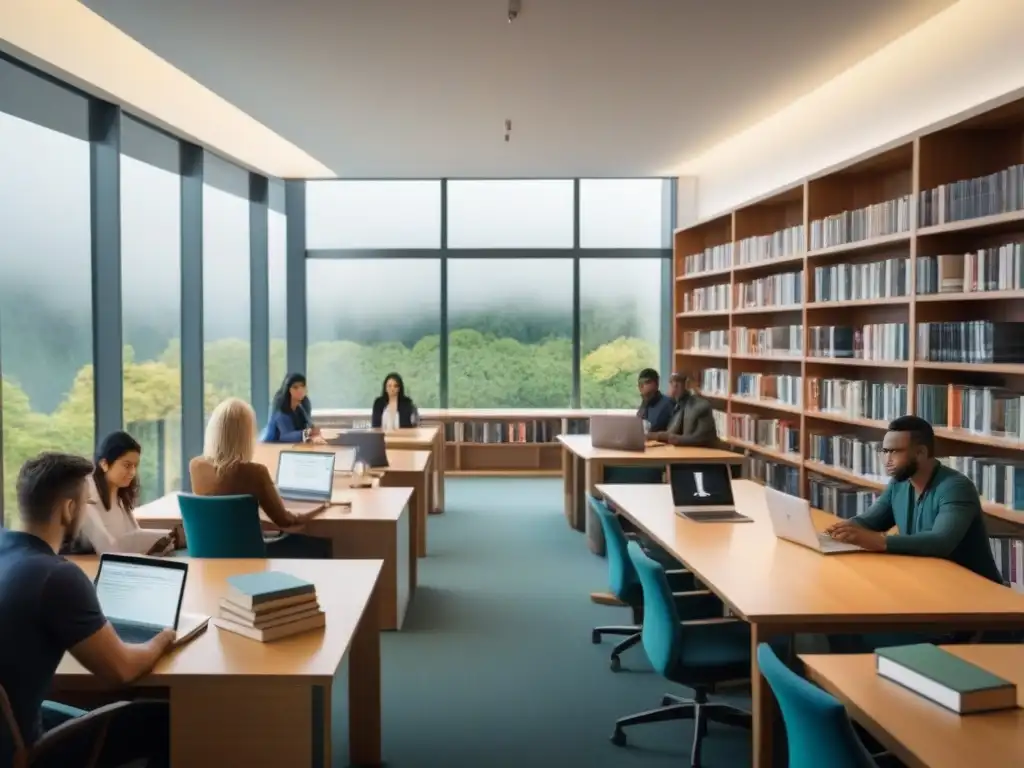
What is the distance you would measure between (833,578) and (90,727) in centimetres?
245

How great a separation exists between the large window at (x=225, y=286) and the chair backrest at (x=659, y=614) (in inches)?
228

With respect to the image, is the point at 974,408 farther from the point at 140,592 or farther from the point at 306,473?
the point at 140,592

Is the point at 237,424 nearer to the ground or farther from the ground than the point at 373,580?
farther from the ground

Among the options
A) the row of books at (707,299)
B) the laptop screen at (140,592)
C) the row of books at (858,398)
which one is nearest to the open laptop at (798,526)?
the row of books at (858,398)

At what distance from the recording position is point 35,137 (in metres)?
5.40

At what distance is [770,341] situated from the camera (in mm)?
7121

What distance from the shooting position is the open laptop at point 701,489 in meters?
4.42

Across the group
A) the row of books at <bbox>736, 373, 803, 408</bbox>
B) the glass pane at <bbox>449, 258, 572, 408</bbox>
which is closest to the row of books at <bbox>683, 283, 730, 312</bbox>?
the row of books at <bbox>736, 373, 803, 408</bbox>

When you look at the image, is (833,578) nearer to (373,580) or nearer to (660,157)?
(373,580)

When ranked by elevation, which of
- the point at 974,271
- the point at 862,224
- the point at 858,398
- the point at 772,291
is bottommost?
the point at 858,398

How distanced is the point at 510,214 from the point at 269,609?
877cm

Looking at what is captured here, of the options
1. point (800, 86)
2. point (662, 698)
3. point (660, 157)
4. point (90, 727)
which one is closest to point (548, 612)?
point (662, 698)

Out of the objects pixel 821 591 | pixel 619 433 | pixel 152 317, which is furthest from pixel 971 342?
pixel 152 317

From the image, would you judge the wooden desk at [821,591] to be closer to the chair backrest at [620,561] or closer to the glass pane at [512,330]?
the chair backrest at [620,561]
